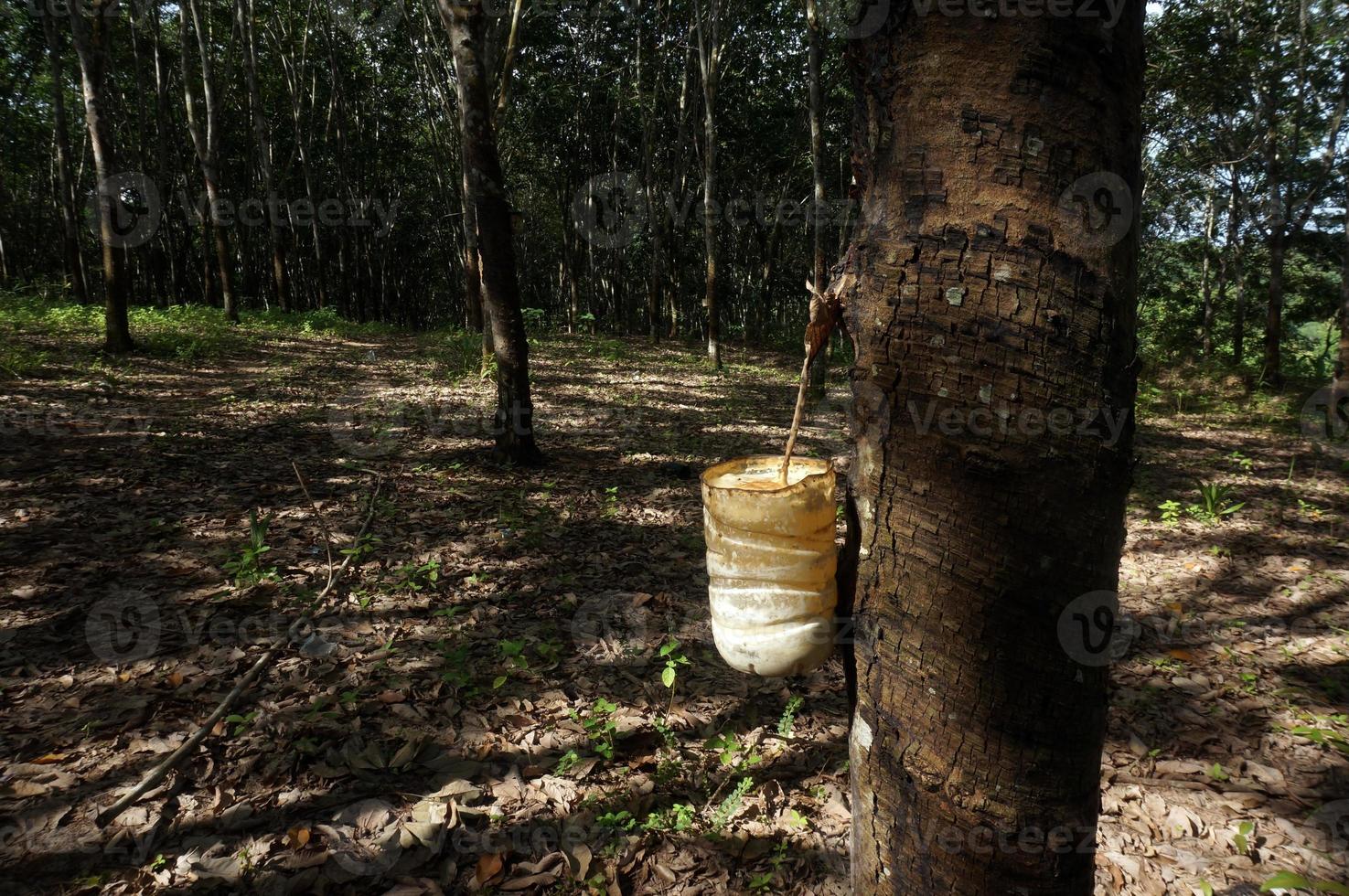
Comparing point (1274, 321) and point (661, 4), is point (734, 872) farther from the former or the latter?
point (661, 4)

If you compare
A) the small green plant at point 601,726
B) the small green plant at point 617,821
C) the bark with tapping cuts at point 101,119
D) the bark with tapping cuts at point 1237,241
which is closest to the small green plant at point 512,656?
the small green plant at point 601,726

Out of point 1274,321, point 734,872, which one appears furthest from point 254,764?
point 1274,321

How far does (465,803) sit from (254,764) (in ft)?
2.92

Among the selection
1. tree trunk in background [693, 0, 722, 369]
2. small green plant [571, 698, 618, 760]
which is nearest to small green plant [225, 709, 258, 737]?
small green plant [571, 698, 618, 760]

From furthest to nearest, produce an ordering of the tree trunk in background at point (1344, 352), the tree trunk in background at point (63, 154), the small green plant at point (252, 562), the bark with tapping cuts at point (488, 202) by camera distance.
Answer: the tree trunk in background at point (63, 154) → the tree trunk in background at point (1344, 352) → the bark with tapping cuts at point (488, 202) → the small green plant at point (252, 562)

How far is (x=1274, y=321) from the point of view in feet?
43.3

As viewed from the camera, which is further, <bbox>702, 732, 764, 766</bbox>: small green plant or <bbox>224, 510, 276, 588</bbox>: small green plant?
<bbox>224, 510, 276, 588</bbox>: small green plant

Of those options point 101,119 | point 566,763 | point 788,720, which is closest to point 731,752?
point 788,720

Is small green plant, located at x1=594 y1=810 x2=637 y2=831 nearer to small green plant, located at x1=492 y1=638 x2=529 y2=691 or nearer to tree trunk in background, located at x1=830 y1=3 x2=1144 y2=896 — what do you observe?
small green plant, located at x1=492 y1=638 x2=529 y2=691

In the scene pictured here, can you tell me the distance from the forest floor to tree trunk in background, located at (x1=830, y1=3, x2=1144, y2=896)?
0.67 ft

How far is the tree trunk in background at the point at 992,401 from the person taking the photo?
1.00 meters

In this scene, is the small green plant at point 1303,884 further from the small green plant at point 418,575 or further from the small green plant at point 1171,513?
the small green plant at point 1171,513

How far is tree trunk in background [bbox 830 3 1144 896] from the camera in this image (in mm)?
1000

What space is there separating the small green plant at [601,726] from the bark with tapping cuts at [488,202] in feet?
12.1
